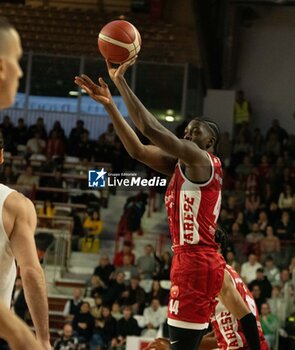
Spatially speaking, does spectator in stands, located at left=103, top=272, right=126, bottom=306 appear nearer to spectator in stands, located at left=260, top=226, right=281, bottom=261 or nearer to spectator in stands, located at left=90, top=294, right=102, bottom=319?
spectator in stands, located at left=90, top=294, right=102, bottom=319

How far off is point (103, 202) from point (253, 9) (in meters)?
7.22

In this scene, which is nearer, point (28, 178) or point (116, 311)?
point (116, 311)

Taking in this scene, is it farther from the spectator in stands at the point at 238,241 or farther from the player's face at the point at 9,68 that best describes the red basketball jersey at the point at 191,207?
the spectator in stands at the point at 238,241

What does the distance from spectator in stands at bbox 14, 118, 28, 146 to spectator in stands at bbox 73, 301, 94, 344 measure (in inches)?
220

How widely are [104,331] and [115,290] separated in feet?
2.54

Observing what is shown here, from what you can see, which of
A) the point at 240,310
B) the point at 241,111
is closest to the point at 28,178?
the point at 241,111

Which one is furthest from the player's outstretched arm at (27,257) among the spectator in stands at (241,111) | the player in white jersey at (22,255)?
the spectator in stands at (241,111)

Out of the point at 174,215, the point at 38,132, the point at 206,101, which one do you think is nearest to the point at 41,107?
the point at 38,132

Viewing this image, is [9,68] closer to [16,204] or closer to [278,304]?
[16,204]

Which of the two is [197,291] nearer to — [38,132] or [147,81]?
[147,81]

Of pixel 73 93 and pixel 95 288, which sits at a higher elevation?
pixel 73 93

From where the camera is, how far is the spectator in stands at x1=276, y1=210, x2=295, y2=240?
41.7ft

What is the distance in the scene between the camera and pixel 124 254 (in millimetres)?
12453

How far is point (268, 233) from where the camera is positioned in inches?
496
